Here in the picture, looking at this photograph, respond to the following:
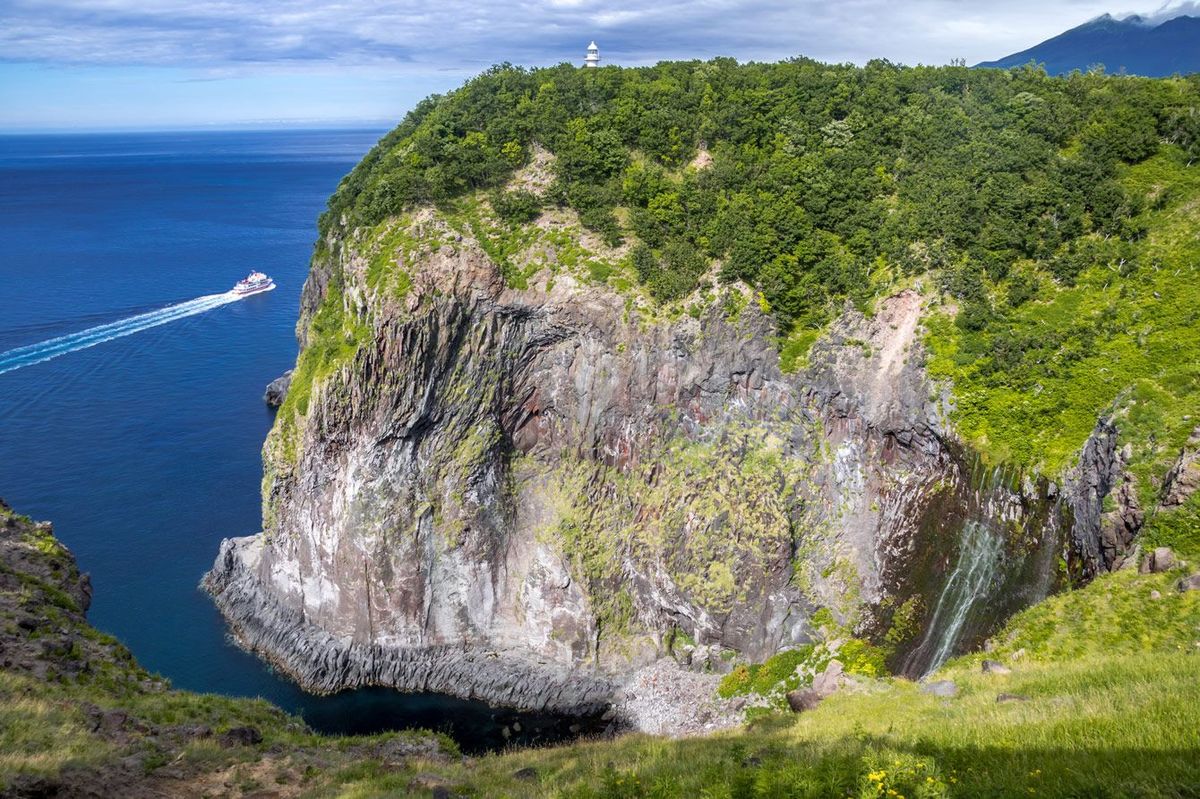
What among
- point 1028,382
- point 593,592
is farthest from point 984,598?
point 593,592

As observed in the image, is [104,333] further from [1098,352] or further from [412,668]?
[1098,352]

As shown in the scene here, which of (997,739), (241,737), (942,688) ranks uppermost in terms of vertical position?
(997,739)

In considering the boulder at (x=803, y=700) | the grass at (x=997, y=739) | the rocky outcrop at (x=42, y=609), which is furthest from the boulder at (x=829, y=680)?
the rocky outcrop at (x=42, y=609)

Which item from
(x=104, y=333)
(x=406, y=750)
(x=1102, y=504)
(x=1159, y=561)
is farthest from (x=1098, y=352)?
(x=104, y=333)

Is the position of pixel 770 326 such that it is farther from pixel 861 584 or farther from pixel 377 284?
pixel 377 284

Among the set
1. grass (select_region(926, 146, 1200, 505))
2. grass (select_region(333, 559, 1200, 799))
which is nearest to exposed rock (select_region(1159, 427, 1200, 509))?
grass (select_region(926, 146, 1200, 505))
